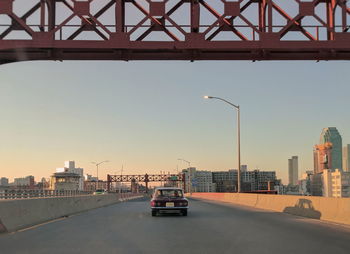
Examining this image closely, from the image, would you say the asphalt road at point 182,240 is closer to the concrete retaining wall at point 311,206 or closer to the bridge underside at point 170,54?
the concrete retaining wall at point 311,206

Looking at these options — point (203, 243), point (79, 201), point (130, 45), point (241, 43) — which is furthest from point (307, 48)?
point (79, 201)

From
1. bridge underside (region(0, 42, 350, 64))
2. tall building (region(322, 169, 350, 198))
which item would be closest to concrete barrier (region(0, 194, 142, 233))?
bridge underside (region(0, 42, 350, 64))

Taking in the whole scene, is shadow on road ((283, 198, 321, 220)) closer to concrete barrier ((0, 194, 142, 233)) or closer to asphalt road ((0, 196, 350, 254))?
asphalt road ((0, 196, 350, 254))

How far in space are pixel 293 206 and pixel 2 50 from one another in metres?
16.6

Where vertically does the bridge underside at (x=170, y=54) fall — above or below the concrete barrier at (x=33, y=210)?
above

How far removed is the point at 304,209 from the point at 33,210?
40.7ft

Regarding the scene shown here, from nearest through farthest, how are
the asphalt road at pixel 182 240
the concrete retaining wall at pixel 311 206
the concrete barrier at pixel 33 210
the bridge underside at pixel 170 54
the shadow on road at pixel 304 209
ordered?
the asphalt road at pixel 182 240 → the bridge underside at pixel 170 54 → the concrete barrier at pixel 33 210 → the concrete retaining wall at pixel 311 206 → the shadow on road at pixel 304 209

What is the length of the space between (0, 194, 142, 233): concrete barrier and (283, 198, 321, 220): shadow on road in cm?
1170

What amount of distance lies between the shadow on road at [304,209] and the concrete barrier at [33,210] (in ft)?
38.4

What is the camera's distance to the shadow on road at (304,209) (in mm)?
20697

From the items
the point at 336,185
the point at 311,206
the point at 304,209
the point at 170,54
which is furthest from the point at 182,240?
the point at 336,185

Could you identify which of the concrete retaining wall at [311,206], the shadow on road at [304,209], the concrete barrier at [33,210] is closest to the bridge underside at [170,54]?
the concrete barrier at [33,210]

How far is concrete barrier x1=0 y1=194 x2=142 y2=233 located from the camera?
15240 millimetres

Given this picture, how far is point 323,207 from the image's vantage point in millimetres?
19844
